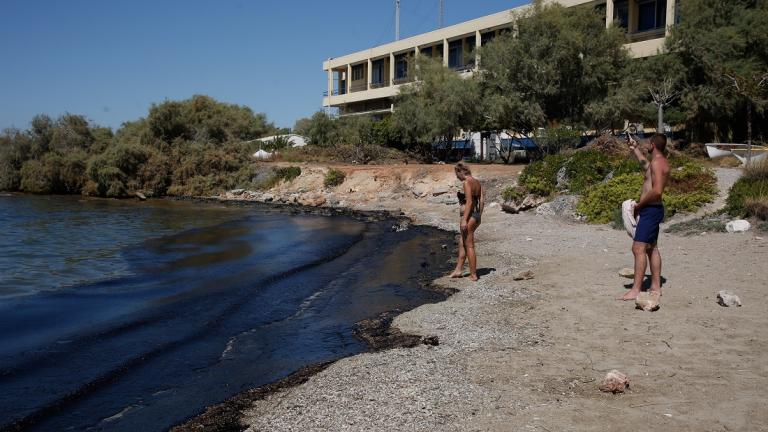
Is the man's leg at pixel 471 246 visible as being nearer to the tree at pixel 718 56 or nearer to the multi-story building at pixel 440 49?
the tree at pixel 718 56

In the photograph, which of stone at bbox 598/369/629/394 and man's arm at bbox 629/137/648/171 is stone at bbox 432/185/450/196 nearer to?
man's arm at bbox 629/137/648/171

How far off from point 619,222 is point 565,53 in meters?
16.6

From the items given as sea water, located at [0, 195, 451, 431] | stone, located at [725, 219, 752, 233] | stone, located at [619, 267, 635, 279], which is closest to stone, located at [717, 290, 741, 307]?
stone, located at [619, 267, 635, 279]

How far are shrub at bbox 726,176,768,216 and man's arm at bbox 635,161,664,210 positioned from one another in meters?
7.18

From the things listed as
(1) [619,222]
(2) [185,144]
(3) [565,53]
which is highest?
(3) [565,53]

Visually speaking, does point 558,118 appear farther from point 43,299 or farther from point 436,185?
point 43,299

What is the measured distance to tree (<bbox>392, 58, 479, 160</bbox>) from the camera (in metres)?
33.8

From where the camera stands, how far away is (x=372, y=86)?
63.1 meters

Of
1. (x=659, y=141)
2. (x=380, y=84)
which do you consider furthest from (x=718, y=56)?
(x=380, y=84)

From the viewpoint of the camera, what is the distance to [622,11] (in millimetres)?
39969

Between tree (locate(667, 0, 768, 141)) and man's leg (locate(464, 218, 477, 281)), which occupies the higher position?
tree (locate(667, 0, 768, 141))

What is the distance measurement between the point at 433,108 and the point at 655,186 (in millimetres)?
30905

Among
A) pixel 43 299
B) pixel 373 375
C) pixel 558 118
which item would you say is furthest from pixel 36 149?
pixel 373 375

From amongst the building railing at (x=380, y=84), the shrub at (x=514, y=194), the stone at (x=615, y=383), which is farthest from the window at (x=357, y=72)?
the stone at (x=615, y=383)
